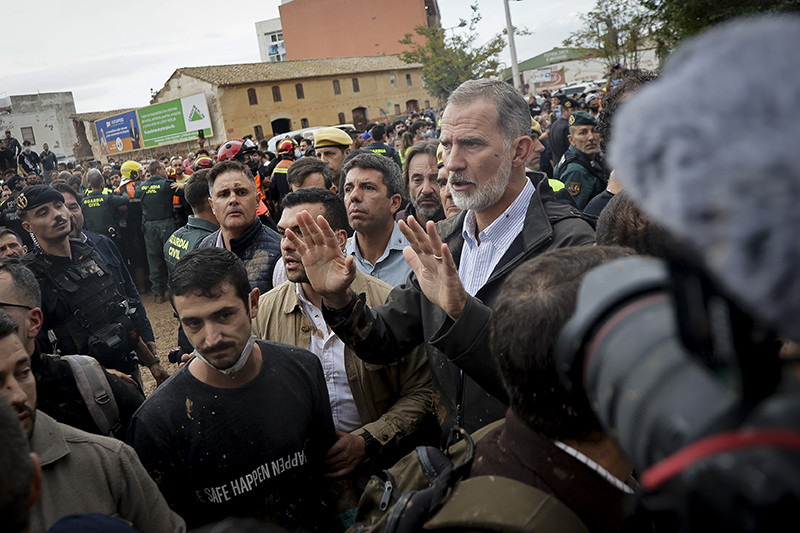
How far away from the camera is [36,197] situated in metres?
4.44

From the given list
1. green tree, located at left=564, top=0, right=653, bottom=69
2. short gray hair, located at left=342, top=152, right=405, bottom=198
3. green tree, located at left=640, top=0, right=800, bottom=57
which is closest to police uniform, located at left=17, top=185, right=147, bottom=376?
short gray hair, located at left=342, top=152, right=405, bottom=198

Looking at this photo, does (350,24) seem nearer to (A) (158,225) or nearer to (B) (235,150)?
(B) (235,150)

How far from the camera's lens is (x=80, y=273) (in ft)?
13.9

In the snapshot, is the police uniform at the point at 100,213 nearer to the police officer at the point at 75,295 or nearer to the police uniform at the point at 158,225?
the police uniform at the point at 158,225

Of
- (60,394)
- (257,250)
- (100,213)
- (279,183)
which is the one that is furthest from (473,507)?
(100,213)

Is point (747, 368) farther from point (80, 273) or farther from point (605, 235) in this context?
point (80, 273)

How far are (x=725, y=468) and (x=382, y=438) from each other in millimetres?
2274

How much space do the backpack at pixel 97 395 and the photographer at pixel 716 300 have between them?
262cm

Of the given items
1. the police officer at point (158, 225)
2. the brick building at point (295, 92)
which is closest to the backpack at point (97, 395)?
the police officer at point (158, 225)

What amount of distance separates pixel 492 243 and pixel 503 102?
706 millimetres

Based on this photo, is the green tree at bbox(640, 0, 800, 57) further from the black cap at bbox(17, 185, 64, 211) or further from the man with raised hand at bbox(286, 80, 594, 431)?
the black cap at bbox(17, 185, 64, 211)

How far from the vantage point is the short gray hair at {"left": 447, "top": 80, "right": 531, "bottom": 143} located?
106 inches

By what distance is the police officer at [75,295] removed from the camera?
4.06m

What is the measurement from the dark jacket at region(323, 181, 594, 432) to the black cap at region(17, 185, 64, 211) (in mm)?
3396
